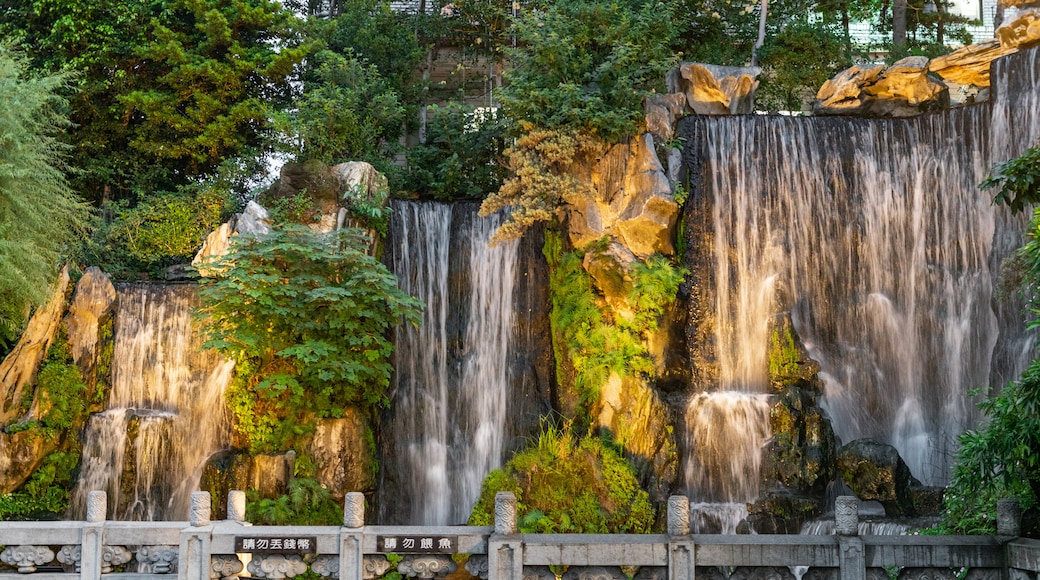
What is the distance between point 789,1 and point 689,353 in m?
11.2

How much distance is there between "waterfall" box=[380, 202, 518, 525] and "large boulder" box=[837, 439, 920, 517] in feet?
18.8

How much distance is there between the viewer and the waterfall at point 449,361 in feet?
55.5

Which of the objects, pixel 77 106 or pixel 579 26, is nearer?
pixel 579 26

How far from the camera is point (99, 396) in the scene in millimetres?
16859

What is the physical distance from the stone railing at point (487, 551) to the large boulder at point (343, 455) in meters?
4.18

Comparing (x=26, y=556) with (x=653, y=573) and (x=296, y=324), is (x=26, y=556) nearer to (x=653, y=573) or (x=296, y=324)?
(x=296, y=324)

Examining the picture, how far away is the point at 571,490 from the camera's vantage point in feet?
48.9

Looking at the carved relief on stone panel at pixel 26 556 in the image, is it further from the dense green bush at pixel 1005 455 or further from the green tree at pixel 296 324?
the dense green bush at pixel 1005 455

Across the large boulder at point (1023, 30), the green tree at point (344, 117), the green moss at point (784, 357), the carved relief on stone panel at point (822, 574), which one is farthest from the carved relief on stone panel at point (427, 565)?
the large boulder at point (1023, 30)

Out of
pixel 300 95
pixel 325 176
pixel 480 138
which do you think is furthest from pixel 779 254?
pixel 300 95

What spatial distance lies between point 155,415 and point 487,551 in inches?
317

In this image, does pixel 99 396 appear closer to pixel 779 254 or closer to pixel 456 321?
pixel 456 321

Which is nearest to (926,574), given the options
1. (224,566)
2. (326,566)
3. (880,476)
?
(880,476)

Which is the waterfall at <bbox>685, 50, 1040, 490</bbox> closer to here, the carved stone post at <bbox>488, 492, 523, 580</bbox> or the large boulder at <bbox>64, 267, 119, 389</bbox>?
the carved stone post at <bbox>488, 492, 523, 580</bbox>
